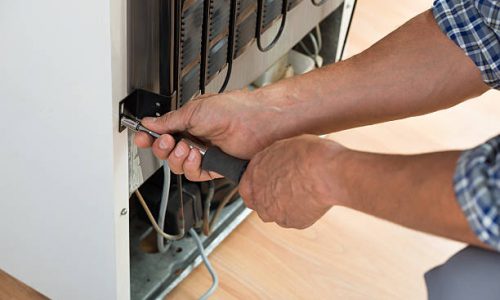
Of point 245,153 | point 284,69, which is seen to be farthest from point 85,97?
Answer: point 284,69

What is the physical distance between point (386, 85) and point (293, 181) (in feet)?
0.73

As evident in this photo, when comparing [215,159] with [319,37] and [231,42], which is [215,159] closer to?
[231,42]

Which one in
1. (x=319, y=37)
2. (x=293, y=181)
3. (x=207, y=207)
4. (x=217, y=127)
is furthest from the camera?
(x=319, y=37)

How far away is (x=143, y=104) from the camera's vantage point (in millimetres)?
857

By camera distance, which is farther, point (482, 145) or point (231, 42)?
point (231, 42)

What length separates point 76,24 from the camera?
2.49ft

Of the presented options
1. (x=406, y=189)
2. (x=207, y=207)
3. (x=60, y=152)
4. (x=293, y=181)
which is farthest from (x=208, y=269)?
(x=406, y=189)

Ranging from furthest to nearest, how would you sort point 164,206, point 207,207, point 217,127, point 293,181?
1. point 207,207
2. point 164,206
3. point 217,127
4. point 293,181

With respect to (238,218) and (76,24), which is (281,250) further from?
(76,24)

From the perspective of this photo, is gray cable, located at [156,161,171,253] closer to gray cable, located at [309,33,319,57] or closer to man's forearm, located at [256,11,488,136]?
man's forearm, located at [256,11,488,136]

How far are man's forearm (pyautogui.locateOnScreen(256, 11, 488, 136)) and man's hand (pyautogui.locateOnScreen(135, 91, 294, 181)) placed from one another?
18mm

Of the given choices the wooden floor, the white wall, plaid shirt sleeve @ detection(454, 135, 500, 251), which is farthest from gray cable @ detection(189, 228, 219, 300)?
plaid shirt sleeve @ detection(454, 135, 500, 251)

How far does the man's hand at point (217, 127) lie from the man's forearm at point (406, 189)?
0.67 ft

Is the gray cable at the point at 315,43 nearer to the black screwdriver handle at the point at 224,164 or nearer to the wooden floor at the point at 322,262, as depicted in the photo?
the wooden floor at the point at 322,262
